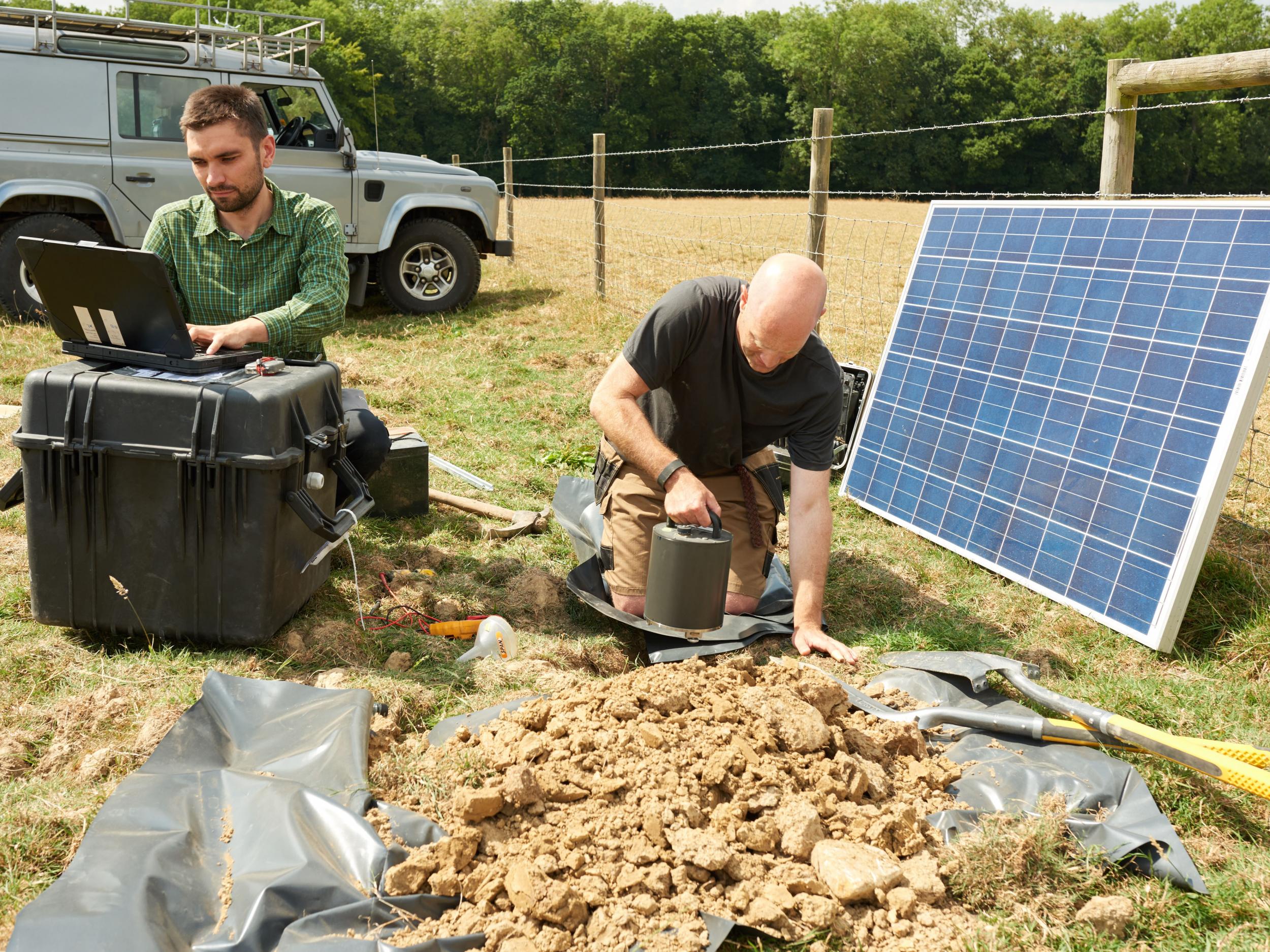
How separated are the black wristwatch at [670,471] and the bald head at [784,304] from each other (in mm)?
501

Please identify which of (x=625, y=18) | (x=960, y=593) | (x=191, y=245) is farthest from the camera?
(x=625, y=18)

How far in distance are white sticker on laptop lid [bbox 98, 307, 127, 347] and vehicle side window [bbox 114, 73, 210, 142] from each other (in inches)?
232

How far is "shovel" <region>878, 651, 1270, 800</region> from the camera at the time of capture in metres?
2.38

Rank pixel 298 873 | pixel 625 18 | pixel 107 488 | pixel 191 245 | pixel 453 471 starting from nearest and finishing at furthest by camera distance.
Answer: pixel 298 873
pixel 107 488
pixel 191 245
pixel 453 471
pixel 625 18

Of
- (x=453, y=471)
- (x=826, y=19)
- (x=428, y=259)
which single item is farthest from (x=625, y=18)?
(x=453, y=471)

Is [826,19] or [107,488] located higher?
[826,19]

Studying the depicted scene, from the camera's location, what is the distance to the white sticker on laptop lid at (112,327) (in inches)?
123

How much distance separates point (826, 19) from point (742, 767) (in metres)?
69.3

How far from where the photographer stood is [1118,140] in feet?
Answer: 16.1

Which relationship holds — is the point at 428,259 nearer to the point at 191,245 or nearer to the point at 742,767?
the point at 191,245

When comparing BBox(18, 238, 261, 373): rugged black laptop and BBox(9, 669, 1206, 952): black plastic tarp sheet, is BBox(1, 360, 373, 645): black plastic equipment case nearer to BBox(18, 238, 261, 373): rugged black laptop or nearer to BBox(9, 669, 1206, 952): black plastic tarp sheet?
BBox(18, 238, 261, 373): rugged black laptop

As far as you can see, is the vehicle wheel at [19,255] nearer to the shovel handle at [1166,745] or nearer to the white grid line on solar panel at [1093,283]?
the white grid line on solar panel at [1093,283]

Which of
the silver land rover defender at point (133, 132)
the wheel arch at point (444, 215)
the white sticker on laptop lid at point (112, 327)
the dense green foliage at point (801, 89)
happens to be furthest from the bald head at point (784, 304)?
the dense green foliage at point (801, 89)

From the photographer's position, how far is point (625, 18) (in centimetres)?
6247
